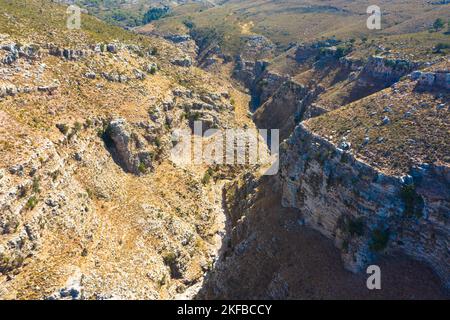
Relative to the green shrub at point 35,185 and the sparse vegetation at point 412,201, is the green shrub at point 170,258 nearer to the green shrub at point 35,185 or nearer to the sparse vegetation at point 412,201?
A: the green shrub at point 35,185

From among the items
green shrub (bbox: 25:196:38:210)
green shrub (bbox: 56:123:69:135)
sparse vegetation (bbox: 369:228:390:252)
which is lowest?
sparse vegetation (bbox: 369:228:390:252)

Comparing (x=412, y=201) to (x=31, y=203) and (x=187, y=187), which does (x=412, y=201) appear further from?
(x=31, y=203)

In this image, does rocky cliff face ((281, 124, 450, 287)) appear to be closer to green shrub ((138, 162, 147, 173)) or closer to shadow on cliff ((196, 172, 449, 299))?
shadow on cliff ((196, 172, 449, 299))

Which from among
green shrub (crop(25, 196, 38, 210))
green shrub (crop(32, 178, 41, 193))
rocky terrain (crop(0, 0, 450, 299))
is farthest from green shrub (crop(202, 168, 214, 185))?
green shrub (crop(25, 196, 38, 210))

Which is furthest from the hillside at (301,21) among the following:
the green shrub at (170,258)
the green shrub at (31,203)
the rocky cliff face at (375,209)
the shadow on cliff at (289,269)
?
the green shrub at (31,203)

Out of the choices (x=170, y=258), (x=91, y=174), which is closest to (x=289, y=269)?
(x=170, y=258)

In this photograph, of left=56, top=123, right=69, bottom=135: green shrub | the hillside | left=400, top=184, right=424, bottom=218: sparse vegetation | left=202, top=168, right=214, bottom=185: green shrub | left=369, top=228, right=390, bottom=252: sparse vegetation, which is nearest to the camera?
left=400, top=184, right=424, bottom=218: sparse vegetation

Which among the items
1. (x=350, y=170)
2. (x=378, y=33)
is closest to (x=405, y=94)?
(x=350, y=170)
